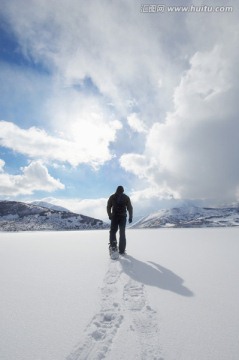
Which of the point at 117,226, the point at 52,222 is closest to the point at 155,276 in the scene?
the point at 117,226

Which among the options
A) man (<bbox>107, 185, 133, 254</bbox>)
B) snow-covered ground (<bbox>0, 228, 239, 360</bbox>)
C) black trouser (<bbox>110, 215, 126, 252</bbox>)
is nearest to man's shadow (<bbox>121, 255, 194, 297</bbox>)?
snow-covered ground (<bbox>0, 228, 239, 360</bbox>)

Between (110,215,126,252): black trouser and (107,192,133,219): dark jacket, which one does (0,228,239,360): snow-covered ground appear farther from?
(107,192,133,219): dark jacket

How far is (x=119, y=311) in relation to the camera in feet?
13.6

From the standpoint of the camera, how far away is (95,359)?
283 centimetres

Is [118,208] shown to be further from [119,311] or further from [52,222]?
[52,222]

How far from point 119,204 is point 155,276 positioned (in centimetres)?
457

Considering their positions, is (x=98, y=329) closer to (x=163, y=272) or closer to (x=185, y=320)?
(x=185, y=320)

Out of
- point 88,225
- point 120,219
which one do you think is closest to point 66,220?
point 88,225

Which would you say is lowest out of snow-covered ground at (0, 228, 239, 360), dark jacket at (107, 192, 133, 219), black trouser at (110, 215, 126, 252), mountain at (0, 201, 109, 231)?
snow-covered ground at (0, 228, 239, 360)

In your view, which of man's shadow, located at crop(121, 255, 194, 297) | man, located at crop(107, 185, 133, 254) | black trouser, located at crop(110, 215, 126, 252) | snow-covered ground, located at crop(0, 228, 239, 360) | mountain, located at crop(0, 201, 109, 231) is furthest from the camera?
mountain, located at crop(0, 201, 109, 231)

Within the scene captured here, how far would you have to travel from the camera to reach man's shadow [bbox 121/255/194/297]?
17.6 ft

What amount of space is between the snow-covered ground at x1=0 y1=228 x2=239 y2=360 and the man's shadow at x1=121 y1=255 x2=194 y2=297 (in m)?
0.02

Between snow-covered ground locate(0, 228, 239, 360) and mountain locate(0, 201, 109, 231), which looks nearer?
snow-covered ground locate(0, 228, 239, 360)

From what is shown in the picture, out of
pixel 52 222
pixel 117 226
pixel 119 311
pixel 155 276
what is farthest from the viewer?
pixel 52 222
